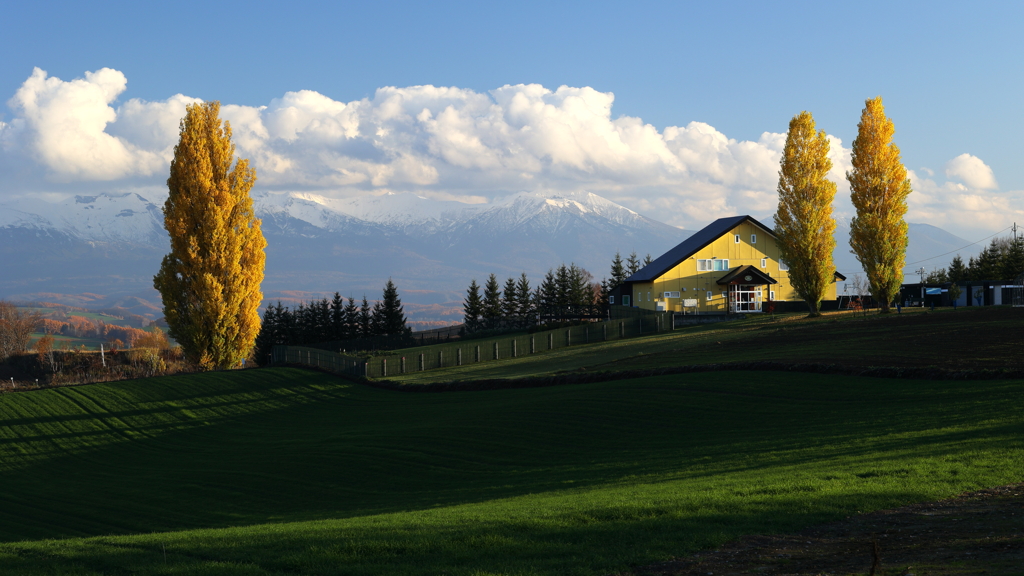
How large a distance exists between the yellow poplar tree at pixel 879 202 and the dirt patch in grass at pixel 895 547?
47177 mm

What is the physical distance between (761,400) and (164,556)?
2051 cm

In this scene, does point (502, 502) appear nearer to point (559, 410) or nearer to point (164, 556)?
point (164, 556)

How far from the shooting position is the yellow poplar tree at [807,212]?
5572 centimetres

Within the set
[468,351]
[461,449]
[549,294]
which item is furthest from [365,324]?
[461,449]

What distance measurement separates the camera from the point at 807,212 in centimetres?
5594

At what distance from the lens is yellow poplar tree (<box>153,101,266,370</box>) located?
40781 mm

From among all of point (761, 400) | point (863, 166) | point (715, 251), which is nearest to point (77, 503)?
point (761, 400)

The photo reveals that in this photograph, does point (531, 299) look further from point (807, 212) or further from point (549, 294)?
point (807, 212)

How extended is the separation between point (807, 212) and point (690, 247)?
1972cm

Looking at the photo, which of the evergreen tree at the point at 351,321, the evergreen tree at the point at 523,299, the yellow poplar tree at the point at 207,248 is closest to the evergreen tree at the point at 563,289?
the evergreen tree at the point at 523,299

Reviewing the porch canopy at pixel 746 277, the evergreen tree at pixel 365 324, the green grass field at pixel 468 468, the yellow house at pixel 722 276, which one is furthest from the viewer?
the evergreen tree at pixel 365 324

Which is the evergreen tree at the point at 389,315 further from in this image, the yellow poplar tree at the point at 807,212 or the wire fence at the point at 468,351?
the yellow poplar tree at the point at 807,212

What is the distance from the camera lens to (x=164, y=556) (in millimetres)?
9828

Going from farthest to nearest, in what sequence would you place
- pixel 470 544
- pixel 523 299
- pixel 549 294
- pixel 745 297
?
pixel 523 299 → pixel 549 294 → pixel 745 297 → pixel 470 544
